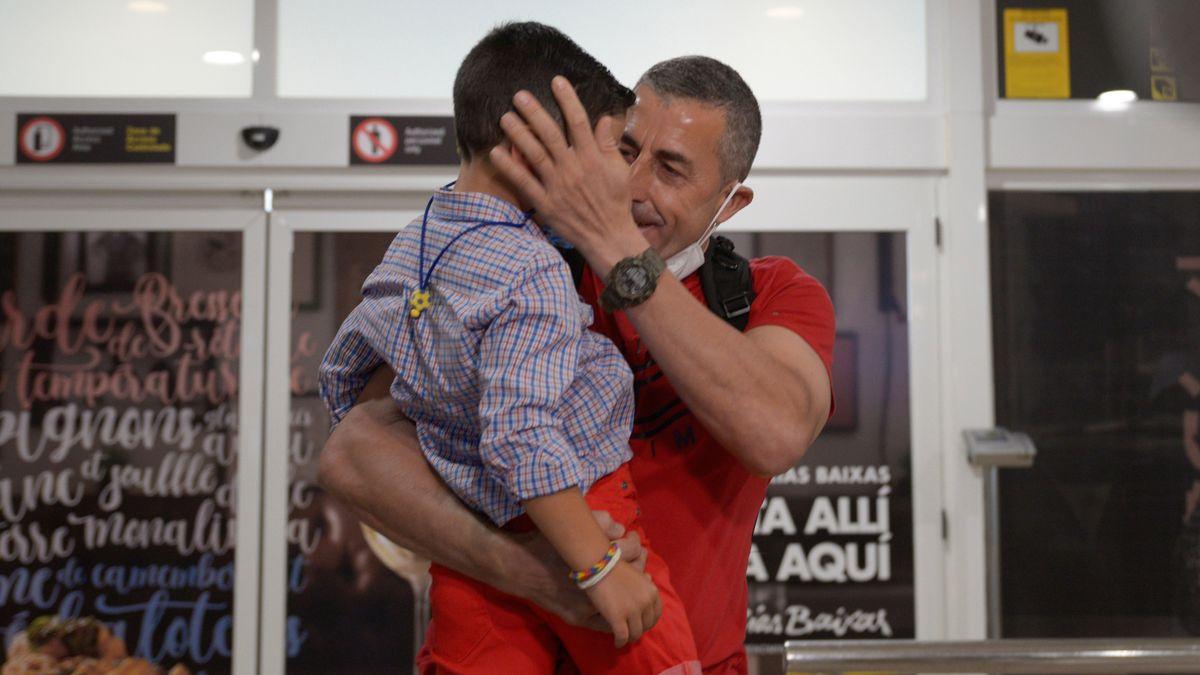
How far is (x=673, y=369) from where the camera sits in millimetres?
1293

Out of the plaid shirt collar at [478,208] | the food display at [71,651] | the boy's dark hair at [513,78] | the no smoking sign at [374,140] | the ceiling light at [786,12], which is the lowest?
the food display at [71,651]

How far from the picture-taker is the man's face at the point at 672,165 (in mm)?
1566

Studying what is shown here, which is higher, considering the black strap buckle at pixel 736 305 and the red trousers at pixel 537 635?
the black strap buckle at pixel 736 305

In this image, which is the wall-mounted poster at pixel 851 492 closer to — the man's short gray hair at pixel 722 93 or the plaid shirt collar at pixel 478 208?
the man's short gray hair at pixel 722 93

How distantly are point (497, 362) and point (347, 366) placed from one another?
0.38m

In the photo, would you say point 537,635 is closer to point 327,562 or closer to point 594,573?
point 594,573

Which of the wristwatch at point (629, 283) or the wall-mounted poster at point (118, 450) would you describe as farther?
the wall-mounted poster at point (118, 450)

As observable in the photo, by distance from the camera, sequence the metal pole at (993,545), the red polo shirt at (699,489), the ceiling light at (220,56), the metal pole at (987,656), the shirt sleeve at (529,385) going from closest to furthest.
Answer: the shirt sleeve at (529,385), the red polo shirt at (699,489), the metal pole at (987,656), the metal pole at (993,545), the ceiling light at (220,56)

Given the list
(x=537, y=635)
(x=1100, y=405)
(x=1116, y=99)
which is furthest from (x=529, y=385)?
(x=1116, y=99)

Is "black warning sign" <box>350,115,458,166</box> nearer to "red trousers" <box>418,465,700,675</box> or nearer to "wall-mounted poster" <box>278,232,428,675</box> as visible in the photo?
"wall-mounted poster" <box>278,232,428,675</box>

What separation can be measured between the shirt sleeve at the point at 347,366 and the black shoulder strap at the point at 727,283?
1.53ft

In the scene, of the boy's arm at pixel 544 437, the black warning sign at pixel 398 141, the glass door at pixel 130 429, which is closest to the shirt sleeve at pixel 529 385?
the boy's arm at pixel 544 437

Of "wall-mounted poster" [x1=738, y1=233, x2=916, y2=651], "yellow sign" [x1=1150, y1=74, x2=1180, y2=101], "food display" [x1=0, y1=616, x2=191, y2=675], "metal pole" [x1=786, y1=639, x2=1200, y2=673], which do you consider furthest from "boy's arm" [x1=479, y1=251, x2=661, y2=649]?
"yellow sign" [x1=1150, y1=74, x2=1180, y2=101]

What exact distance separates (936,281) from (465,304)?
279cm
